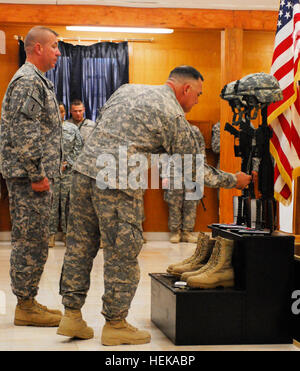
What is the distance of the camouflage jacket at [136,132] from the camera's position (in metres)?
3.02

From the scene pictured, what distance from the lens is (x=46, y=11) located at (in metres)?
7.02

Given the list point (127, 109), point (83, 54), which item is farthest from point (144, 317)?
point (83, 54)

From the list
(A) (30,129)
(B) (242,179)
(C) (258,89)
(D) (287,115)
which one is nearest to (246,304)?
(B) (242,179)

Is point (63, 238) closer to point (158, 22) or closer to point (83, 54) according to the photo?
point (83, 54)

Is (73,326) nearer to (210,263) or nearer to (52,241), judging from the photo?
A: (210,263)

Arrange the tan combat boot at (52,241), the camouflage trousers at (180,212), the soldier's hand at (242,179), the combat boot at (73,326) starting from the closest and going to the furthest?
the combat boot at (73,326)
the soldier's hand at (242,179)
the tan combat boot at (52,241)
the camouflage trousers at (180,212)

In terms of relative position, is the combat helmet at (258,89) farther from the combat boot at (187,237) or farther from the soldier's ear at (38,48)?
the combat boot at (187,237)

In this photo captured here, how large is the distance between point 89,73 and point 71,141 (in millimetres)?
1100

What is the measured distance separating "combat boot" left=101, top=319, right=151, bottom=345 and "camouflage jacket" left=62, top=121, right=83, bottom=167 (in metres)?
4.50

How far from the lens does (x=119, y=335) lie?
10.2ft

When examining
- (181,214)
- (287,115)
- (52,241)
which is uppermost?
(287,115)

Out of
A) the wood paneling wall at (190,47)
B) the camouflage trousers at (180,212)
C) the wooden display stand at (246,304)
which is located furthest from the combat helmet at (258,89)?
the camouflage trousers at (180,212)

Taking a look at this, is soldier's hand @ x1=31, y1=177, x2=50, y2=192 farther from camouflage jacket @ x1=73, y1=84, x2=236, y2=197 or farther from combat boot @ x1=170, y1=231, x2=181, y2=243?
combat boot @ x1=170, y1=231, x2=181, y2=243

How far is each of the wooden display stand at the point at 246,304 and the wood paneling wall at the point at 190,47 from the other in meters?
4.06
